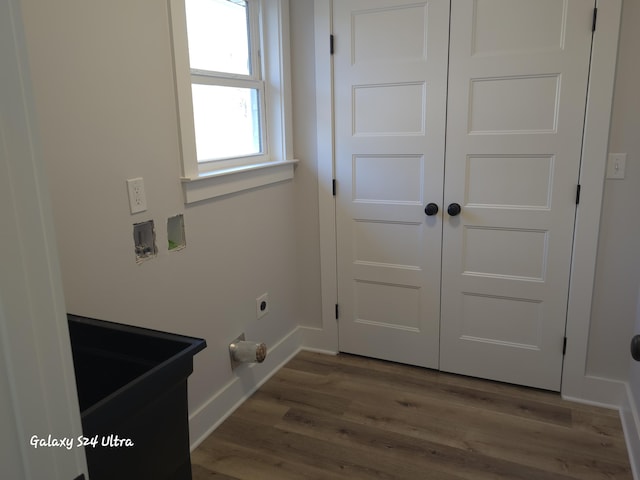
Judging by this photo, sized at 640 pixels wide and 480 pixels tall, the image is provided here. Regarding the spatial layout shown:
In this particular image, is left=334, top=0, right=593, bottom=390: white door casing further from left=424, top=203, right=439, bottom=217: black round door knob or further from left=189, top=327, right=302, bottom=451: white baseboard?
left=189, top=327, right=302, bottom=451: white baseboard

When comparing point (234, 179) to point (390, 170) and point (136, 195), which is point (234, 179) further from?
point (390, 170)

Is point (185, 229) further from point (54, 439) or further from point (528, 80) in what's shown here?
point (528, 80)

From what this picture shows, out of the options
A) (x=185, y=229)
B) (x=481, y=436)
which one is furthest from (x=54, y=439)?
(x=481, y=436)

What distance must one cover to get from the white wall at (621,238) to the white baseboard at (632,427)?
0.46ft

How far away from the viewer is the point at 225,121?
2447mm

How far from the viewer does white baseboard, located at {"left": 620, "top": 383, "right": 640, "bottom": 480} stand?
202 centimetres

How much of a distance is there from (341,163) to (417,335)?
105cm

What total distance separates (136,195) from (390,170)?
4.52 ft

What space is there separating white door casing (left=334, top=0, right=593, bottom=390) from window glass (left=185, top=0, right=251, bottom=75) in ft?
1.63

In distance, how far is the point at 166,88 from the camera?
6.28ft

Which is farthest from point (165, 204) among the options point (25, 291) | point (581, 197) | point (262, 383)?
→ point (581, 197)

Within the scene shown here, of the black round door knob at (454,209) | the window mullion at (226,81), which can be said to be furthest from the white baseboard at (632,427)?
the window mullion at (226,81)

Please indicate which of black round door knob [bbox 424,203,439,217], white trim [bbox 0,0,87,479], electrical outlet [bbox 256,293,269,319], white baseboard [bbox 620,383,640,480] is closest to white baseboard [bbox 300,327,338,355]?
electrical outlet [bbox 256,293,269,319]

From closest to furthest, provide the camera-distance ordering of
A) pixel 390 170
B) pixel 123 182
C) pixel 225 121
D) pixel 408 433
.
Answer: pixel 123 182 < pixel 408 433 < pixel 225 121 < pixel 390 170
